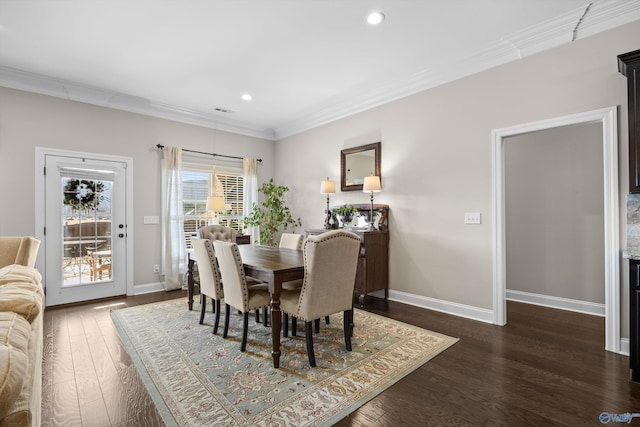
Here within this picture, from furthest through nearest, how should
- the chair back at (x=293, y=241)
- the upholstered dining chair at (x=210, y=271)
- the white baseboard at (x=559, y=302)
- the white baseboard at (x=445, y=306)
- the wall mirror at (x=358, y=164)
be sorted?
the wall mirror at (x=358, y=164) → the chair back at (x=293, y=241) → the white baseboard at (x=559, y=302) → the white baseboard at (x=445, y=306) → the upholstered dining chair at (x=210, y=271)

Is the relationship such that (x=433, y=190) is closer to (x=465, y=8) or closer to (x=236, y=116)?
(x=465, y=8)

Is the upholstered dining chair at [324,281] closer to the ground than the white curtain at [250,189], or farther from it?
closer to the ground

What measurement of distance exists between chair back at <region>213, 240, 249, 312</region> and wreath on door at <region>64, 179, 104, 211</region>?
2764mm

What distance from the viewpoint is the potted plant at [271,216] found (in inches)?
225

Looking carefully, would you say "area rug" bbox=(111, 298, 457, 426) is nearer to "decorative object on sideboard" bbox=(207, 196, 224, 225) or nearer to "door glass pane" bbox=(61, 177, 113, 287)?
"door glass pane" bbox=(61, 177, 113, 287)

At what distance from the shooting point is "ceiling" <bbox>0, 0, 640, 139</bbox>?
2648 millimetres

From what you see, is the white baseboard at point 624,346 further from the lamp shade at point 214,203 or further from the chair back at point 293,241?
the lamp shade at point 214,203

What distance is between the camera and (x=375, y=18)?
278 cm

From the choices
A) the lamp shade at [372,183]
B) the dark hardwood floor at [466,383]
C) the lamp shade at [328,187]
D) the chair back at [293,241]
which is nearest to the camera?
the dark hardwood floor at [466,383]

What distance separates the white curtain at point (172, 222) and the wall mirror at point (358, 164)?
8.76ft

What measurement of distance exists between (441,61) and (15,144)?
5223mm

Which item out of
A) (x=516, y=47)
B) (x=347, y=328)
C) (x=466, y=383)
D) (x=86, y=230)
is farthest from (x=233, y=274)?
(x=516, y=47)

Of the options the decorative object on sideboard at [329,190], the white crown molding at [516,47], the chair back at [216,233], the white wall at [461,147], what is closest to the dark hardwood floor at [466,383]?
the white wall at [461,147]

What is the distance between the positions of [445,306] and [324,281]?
2.00 meters
